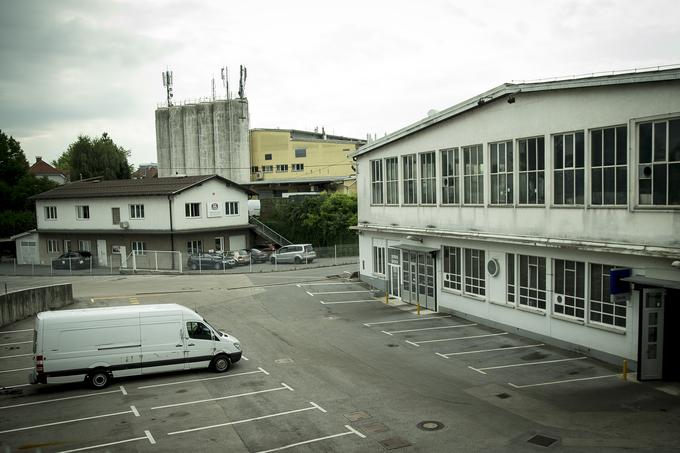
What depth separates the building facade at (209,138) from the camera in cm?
7694

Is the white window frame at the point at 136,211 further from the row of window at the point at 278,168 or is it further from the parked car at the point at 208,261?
the row of window at the point at 278,168

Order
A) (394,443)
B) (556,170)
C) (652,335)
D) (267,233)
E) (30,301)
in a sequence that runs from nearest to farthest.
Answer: (394,443) < (652,335) < (556,170) < (30,301) < (267,233)

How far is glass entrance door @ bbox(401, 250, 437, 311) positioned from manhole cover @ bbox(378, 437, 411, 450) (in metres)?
15.7

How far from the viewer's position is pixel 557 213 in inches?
793

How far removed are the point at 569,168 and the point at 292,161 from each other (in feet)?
194

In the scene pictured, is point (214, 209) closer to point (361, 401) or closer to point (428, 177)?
point (428, 177)

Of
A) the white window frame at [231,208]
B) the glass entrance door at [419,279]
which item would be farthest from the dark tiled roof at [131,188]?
the glass entrance door at [419,279]

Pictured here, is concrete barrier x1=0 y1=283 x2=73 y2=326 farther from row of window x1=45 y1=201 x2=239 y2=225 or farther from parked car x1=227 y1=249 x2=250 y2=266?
row of window x1=45 y1=201 x2=239 y2=225

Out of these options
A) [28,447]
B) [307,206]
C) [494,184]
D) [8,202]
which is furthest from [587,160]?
[8,202]

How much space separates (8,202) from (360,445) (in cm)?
6409

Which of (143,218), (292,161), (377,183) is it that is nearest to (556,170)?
(377,183)

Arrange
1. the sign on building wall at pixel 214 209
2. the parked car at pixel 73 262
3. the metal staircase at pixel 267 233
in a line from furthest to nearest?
1. the metal staircase at pixel 267 233
2. the sign on building wall at pixel 214 209
3. the parked car at pixel 73 262

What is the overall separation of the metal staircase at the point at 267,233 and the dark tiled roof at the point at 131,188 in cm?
465

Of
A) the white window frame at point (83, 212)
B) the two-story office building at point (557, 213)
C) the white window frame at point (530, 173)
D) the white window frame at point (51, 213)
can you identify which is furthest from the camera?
the white window frame at point (51, 213)
